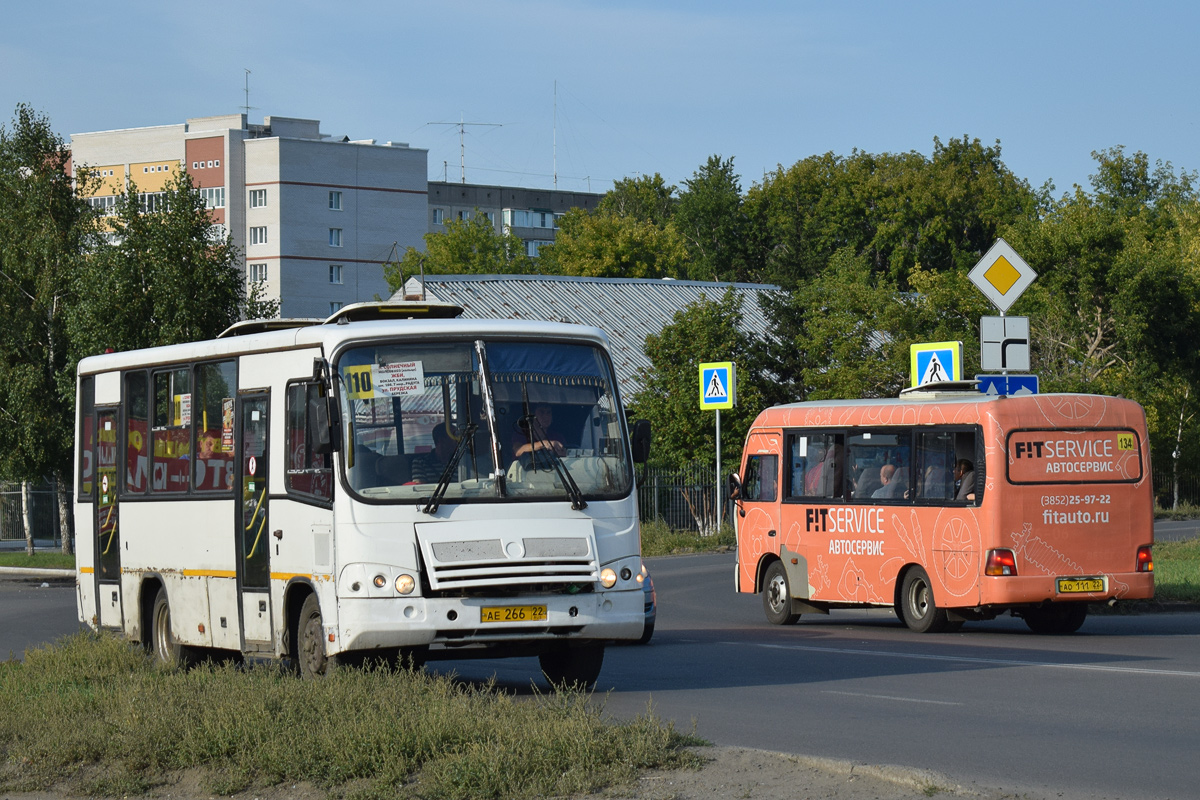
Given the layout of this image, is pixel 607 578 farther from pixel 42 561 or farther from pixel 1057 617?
pixel 42 561

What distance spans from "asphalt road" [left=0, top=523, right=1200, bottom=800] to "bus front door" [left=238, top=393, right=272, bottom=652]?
6.96ft

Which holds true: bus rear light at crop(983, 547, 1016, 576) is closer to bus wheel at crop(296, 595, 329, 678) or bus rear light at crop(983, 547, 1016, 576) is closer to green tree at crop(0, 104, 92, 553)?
bus wheel at crop(296, 595, 329, 678)

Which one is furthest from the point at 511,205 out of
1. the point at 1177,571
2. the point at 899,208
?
the point at 1177,571

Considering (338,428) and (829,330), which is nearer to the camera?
(338,428)

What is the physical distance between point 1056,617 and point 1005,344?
3.26 metres

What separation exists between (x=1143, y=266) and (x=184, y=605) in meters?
40.0

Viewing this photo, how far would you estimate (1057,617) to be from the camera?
19453 millimetres

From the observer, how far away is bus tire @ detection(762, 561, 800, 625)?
21.8m

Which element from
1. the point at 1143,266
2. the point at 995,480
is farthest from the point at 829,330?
the point at 995,480

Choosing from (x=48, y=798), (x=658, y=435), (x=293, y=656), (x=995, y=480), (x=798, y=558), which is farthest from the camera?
(x=658, y=435)

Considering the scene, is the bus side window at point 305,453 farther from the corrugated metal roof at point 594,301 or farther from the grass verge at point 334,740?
the corrugated metal roof at point 594,301

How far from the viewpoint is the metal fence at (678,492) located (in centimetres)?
4338

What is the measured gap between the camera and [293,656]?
13.0m

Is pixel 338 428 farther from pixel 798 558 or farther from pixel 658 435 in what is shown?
pixel 658 435
